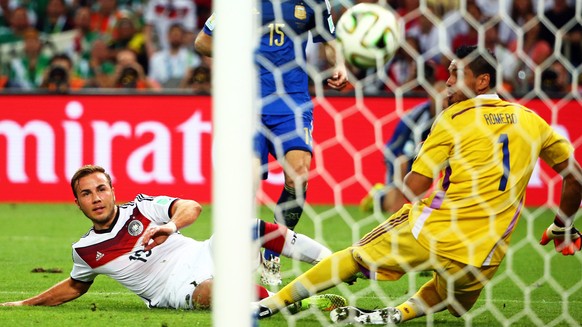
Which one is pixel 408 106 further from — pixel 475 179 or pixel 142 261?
pixel 475 179

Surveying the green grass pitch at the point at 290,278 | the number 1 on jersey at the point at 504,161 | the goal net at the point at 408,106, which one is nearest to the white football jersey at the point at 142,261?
the green grass pitch at the point at 290,278

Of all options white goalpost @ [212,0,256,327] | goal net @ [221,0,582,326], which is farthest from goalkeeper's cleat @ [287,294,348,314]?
goal net @ [221,0,582,326]

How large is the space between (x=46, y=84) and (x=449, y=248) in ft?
24.6

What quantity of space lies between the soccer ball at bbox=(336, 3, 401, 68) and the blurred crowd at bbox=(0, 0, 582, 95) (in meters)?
3.84

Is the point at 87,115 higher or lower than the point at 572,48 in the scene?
lower

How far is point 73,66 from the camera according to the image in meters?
12.2

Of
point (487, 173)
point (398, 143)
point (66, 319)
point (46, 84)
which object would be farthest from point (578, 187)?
point (46, 84)

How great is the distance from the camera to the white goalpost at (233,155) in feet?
10.5

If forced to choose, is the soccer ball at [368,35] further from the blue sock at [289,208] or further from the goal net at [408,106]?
the goal net at [408,106]

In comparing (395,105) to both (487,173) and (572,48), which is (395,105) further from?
(487,173)

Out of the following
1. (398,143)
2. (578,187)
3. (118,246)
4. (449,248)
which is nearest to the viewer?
(449,248)

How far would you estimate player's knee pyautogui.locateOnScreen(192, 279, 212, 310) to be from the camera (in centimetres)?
500

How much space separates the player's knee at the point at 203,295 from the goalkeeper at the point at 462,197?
1.97 feet

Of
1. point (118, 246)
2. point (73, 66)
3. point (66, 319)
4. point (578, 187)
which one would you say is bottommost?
point (66, 319)
